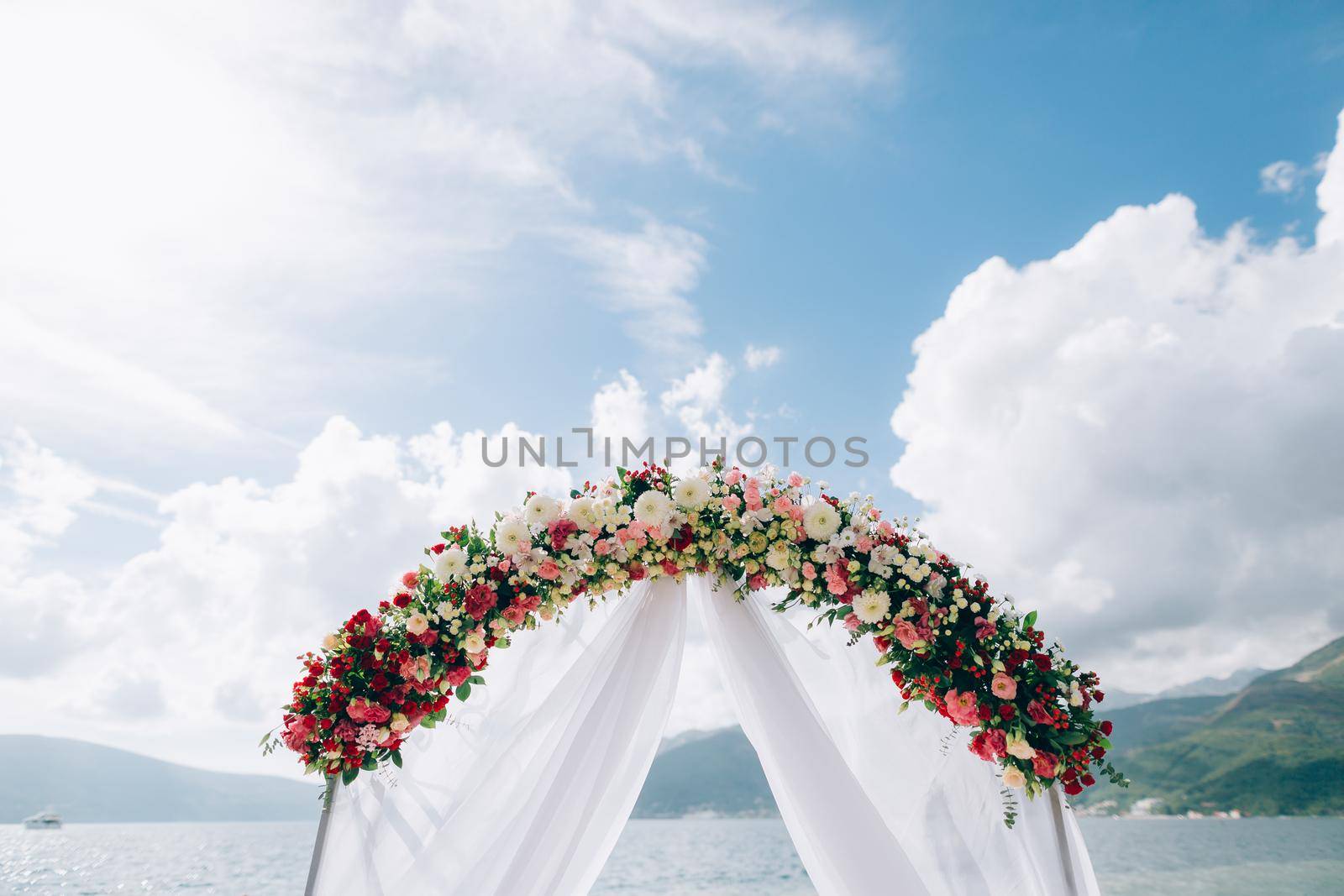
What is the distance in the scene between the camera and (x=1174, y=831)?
198ft

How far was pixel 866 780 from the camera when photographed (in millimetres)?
4609

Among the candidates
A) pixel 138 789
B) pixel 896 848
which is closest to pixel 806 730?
pixel 896 848

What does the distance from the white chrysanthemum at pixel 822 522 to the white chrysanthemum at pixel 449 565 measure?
6.38 feet

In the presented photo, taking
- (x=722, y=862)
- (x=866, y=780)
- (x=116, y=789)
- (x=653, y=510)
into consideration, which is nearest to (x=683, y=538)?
(x=653, y=510)

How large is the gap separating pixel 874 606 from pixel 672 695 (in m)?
1.24

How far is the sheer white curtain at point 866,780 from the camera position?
14.1 ft

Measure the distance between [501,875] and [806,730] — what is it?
1.76 m

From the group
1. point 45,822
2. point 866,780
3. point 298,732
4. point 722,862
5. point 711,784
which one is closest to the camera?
point 298,732

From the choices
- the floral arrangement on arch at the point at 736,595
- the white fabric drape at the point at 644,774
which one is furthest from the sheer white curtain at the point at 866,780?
the floral arrangement on arch at the point at 736,595

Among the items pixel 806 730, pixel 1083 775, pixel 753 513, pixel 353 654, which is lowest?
pixel 1083 775

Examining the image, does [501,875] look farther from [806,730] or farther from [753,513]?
[753,513]

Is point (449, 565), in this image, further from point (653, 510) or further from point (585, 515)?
point (653, 510)

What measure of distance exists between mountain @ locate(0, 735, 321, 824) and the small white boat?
1106cm

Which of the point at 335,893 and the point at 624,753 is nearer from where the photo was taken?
the point at 335,893
